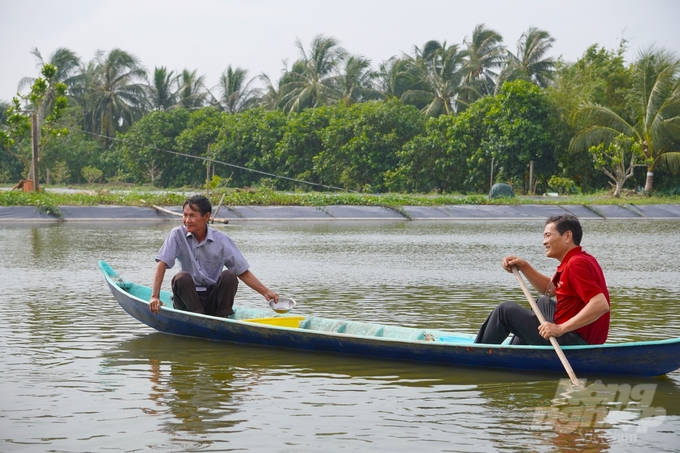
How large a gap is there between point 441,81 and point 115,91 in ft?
63.6

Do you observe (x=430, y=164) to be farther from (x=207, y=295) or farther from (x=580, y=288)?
(x=580, y=288)

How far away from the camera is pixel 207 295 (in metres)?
7.35

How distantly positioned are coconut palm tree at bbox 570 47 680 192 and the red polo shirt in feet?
90.3

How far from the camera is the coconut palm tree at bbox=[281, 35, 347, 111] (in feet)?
147

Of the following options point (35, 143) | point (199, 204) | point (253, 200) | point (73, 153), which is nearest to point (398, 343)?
point (199, 204)

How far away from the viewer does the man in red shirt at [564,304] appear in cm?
561

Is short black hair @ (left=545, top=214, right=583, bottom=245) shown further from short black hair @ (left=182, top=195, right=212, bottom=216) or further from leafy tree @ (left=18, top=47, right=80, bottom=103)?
leafy tree @ (left=18, top=47, right=80, bottom=103)

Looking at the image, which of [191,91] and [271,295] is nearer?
[271,295]

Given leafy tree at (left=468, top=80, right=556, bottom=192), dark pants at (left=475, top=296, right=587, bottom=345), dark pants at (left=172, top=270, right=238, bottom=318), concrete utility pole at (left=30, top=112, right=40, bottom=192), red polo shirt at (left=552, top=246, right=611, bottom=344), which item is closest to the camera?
red polo shirt at (left=552, top=246, right=611, bottom=344)

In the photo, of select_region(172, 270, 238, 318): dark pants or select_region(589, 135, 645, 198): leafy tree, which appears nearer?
select_region(172, 270, 238, 318): dark pants

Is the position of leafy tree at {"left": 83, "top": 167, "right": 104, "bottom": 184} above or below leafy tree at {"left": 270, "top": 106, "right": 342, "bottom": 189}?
below

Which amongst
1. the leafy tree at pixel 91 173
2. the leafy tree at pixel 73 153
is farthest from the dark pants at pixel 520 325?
the leafy tree at pixel 73 153

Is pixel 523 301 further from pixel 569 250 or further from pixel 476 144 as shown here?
pixel 476 144

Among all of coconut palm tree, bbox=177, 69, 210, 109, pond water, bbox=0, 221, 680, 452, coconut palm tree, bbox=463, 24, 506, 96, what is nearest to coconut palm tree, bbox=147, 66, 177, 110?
coconut palm tree, bbox=177, 69, 210, 109
